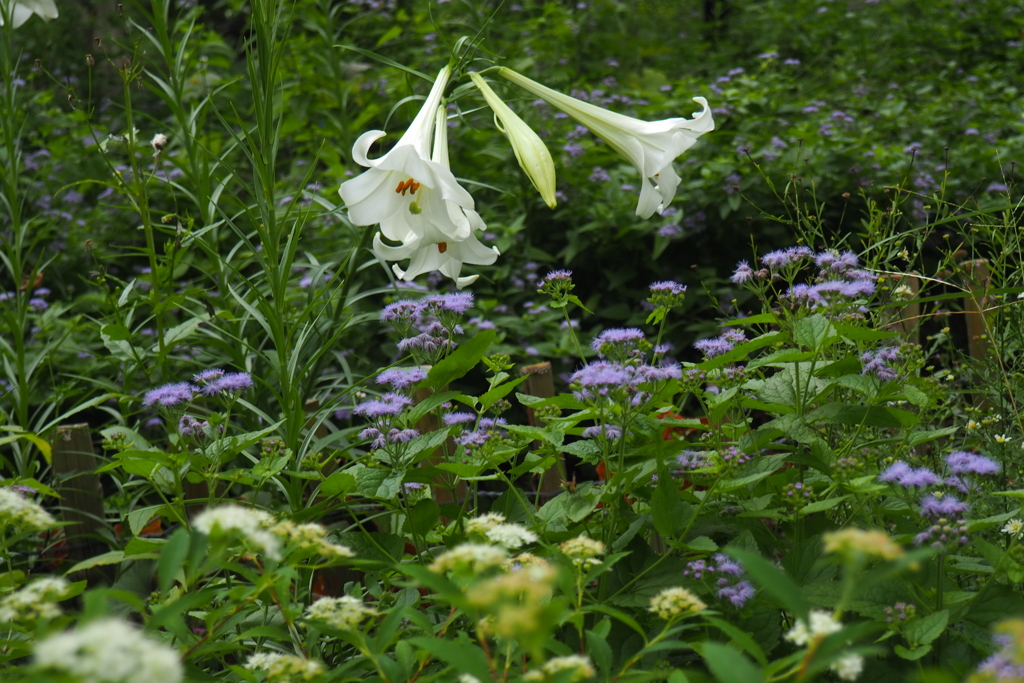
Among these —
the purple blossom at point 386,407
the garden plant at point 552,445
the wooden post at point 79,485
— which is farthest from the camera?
the wooden post at point 79,485

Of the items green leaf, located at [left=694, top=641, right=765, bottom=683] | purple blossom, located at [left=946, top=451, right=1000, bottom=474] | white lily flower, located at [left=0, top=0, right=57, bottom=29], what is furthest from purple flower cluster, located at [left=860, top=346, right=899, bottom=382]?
white lily flower, located at [left=0, top=0, right=57, bottom=29]

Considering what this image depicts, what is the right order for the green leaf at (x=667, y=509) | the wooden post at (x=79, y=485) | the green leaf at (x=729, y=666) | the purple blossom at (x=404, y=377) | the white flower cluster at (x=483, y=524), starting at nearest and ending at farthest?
the green leaf at (x=729, y=666)
the white flower cluster at (x=483, y=524)
the green leaf at (x=667, y=509)
the purple blossom at (x=404, y=377)
the wooden post at (x=79, y=485)

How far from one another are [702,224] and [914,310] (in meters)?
0.95

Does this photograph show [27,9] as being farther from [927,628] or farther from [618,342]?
[927,628]

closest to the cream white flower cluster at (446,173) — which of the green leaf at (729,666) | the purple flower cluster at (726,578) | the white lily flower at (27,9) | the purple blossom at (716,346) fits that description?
the purple blossom at (716,346)

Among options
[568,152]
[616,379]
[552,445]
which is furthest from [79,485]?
[568,152]

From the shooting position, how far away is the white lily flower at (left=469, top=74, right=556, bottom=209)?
1295mm

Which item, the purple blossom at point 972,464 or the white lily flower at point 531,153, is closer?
the purple blossom at point 972,464

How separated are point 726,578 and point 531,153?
683 millimetres

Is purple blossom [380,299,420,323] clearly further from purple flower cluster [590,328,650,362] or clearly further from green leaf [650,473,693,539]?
green leaf [650,473,693,539]

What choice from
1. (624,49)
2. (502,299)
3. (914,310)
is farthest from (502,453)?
(624,49)

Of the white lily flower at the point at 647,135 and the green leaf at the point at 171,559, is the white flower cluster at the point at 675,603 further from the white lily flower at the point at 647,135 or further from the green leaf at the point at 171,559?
the white lily flower at the point at 647,135

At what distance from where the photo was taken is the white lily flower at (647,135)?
1396 millimetres

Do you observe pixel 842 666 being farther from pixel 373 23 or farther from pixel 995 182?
pixel 373 23
